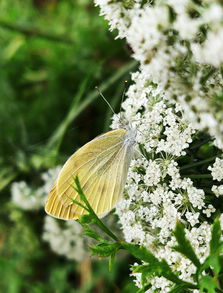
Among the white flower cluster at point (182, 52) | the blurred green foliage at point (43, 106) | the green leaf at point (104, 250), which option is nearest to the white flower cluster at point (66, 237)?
the blurred green foliage at point (43, 106)

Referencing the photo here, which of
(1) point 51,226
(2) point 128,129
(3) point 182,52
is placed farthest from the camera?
(1) point 51,226

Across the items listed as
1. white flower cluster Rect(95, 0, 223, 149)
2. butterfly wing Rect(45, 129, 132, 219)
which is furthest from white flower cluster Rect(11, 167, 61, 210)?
white flower cluster Rect(95, 0, 223, 149)

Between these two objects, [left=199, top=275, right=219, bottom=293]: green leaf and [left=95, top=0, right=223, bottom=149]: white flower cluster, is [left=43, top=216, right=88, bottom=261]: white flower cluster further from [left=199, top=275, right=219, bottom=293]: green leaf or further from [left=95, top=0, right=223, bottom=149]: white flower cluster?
[left=95, top=0, right=223, bottom=149]: white flower cluster

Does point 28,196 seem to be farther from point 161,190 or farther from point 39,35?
point 161,190

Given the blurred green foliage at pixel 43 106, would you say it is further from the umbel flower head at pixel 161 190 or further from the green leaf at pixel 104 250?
the green leaf at pixel 104 250

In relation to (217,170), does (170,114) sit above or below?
above

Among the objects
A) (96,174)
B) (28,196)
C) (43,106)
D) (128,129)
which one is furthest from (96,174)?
(43,106)
